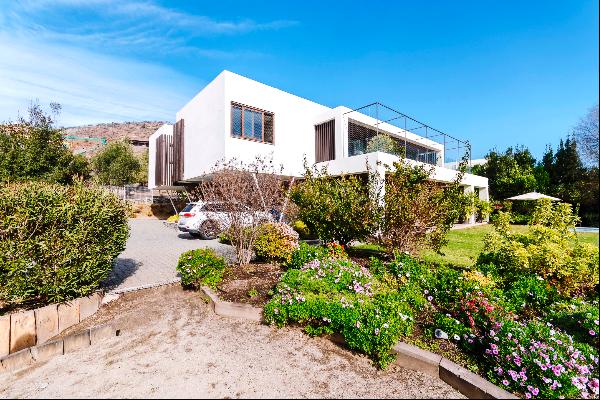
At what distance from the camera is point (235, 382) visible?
3.18 m

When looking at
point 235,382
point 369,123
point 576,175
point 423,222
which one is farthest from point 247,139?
point 576,175

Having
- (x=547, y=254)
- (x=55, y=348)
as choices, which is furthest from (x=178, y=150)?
(x=547, y=254)

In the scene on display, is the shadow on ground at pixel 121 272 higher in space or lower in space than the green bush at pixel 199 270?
lower

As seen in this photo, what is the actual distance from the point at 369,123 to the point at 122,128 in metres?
83.0

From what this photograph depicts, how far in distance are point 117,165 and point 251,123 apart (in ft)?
94.4

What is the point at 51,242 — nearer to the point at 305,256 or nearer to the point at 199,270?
the point at 199,270

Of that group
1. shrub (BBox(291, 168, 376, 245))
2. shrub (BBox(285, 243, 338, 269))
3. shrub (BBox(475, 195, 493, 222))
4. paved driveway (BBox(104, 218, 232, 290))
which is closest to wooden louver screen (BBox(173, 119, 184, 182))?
paved driveway (BBox(104, 218, 232, 290))

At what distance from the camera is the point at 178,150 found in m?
17.7

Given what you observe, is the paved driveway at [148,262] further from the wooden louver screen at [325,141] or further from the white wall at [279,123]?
the wooden louver screen at [325,141]

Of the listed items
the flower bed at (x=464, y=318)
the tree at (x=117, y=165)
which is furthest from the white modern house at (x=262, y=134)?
the tree at (x=117, y=165)

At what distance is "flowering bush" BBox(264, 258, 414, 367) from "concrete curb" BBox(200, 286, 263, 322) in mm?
329

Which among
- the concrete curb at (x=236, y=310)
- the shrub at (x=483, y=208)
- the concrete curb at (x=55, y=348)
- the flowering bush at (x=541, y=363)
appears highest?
the shrub at (x=483, y=208)

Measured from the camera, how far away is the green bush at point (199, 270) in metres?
5.98

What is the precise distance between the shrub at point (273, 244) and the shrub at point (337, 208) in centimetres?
93
